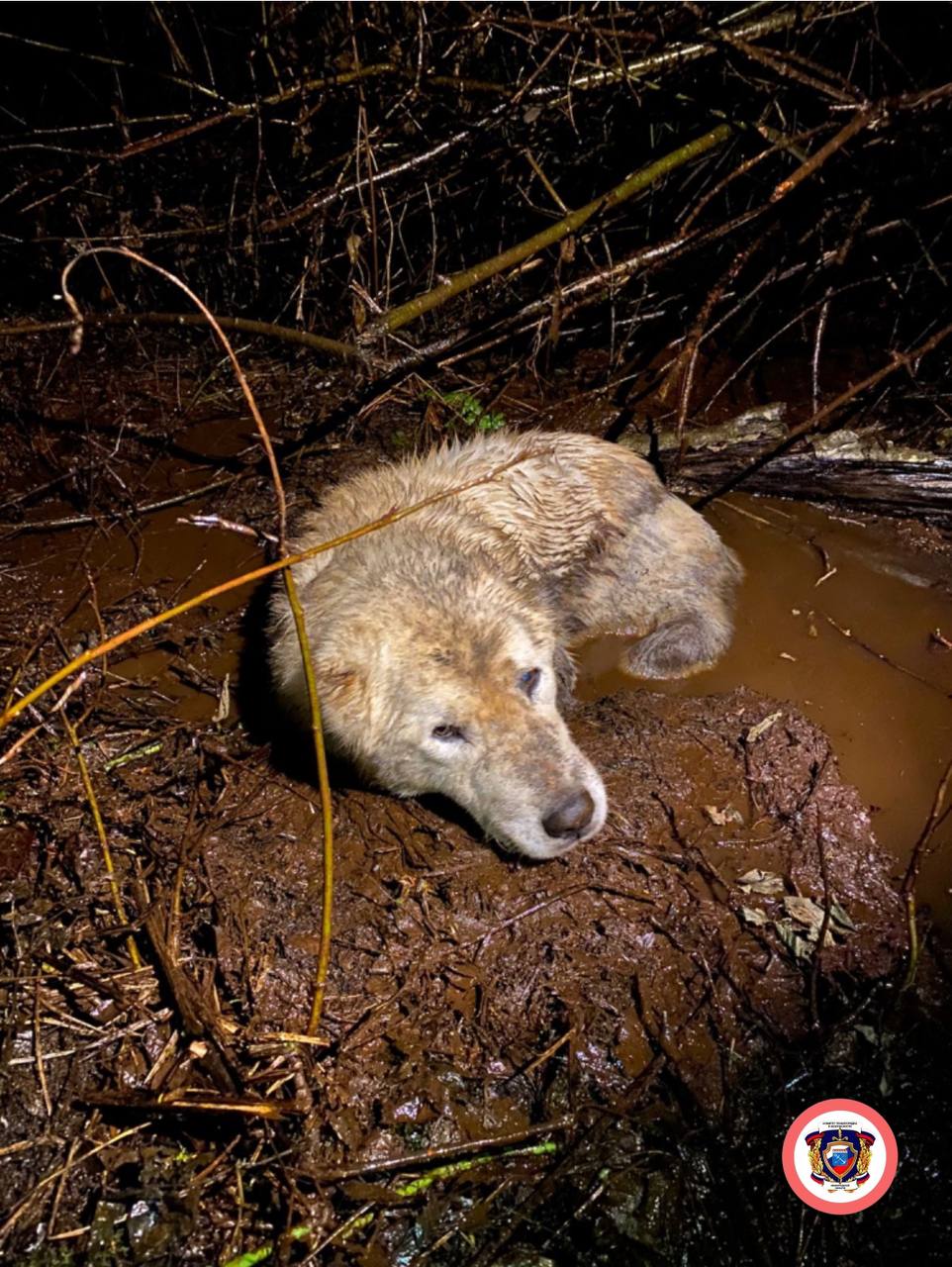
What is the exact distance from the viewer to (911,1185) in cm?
249

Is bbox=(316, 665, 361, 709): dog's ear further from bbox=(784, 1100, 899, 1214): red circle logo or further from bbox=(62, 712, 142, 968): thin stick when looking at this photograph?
bbox=(784, 1100, 899, 1214): red circle logo

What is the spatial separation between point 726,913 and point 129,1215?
2204 millimetres

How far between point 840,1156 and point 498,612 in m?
2.22

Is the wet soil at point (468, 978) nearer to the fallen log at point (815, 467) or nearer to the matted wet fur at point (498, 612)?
the matted wet fur at point (498, 612)

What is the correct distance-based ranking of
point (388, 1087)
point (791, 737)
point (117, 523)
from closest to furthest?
1. point (388, 1087)
2. point (791, 737)
3. point (117, 523)

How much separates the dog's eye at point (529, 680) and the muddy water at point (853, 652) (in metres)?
0.71

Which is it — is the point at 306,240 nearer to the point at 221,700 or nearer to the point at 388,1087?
the point at 221,700

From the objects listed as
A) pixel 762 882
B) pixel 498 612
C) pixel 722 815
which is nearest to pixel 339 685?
pixel 498 612

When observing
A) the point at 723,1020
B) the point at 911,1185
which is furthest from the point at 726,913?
the point at 911,1185

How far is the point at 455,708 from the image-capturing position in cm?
329

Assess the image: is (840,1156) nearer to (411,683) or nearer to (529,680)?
(529,680)

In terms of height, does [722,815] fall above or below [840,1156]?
above

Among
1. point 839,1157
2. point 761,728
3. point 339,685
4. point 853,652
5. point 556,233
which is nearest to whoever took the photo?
point 839,1157

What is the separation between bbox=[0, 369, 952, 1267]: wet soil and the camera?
2488mm
